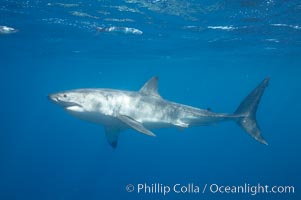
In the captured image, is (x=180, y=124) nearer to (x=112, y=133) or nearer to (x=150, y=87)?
(x=150, y=87)

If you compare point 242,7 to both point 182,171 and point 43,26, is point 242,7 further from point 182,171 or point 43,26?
point 182,171

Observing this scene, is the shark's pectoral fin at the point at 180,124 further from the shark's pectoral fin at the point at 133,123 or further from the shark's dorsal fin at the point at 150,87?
the shark's pectoral fin at the point at 133,123

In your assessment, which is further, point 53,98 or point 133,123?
point 133,123

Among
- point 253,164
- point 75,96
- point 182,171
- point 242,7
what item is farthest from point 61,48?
point 253,164

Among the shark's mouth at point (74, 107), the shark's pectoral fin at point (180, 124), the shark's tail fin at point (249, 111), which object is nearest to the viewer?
the shark's mouth at point (74, 107)

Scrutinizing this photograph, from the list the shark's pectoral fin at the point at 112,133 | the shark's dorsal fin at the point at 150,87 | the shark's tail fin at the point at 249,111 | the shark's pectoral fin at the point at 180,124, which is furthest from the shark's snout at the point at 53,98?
the shark's tail fin at the point at 249,111

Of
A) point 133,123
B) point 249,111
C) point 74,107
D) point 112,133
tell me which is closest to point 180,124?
point 112,133

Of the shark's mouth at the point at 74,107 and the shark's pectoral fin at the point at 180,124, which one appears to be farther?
the shark's pectoral fin at the point at 180,124

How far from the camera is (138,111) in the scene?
10.8m

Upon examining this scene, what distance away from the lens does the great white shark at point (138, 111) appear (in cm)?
927

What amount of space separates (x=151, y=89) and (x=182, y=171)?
43.6 m

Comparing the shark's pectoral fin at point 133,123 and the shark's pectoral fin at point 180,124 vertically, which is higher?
the shark's pectoral fin at point 133,123

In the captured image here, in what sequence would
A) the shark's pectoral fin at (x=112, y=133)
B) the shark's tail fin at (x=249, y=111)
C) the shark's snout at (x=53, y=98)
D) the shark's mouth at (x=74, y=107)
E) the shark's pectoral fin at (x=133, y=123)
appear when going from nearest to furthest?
the shark's snout at (x=53, y=98)
the shark's mouth at (x=74, y=107)
the shark's pectoral fin at (x=133, y=123)
the shark's pectoral fin at (x=112, y=133)
the shark's tail fin at (x=249, y=111)

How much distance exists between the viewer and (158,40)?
88.1ft
